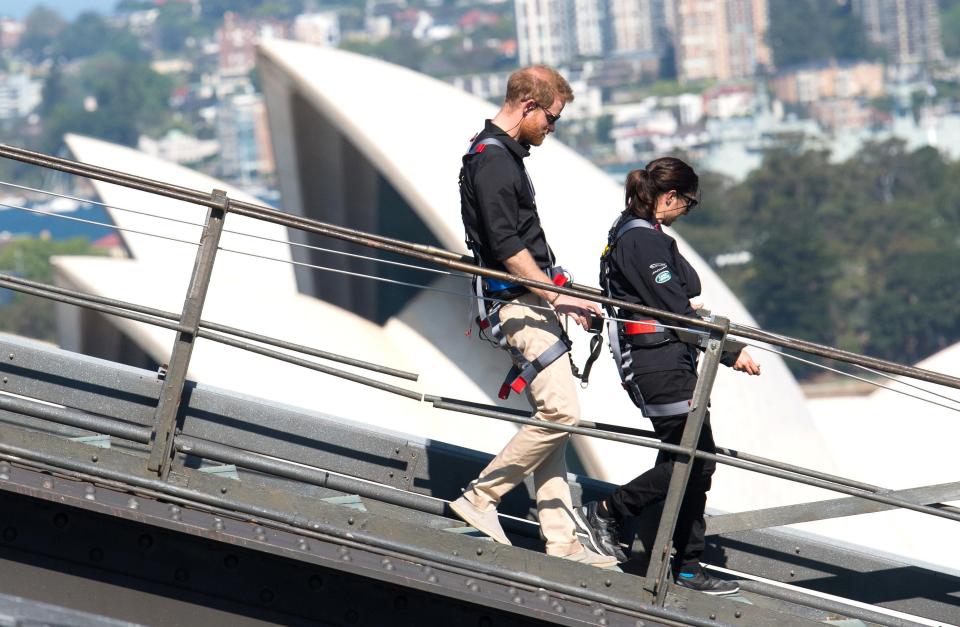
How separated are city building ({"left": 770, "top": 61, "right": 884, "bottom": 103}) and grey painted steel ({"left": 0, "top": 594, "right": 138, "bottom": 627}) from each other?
167 metres

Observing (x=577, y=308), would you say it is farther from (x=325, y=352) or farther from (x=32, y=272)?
(x=32, y=272)

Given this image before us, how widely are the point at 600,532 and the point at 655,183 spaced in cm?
108

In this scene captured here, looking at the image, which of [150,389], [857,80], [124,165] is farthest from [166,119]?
[150,389]

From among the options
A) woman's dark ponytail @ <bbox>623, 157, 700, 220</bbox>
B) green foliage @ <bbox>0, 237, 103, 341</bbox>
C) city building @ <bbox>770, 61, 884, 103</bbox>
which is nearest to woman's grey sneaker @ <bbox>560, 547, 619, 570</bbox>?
woman's dark ponytail @ <bbox>623, 157, 700, 220</bbox>

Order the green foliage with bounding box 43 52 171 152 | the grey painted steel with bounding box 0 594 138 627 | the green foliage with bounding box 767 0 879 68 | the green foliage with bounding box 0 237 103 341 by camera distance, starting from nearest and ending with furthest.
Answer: the grey painted steel with bounding box 0 594 138 627
the green foliage with bounding box 0 237 103 341
the green foliage with bounding box 43 52 171 152
the green foliage with bounding box 767 0 879 68

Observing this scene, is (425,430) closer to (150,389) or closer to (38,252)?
(150,389)

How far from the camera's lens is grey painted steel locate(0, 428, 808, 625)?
307 centimetres

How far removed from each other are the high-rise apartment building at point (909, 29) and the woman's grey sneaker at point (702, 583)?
185075 millimetres

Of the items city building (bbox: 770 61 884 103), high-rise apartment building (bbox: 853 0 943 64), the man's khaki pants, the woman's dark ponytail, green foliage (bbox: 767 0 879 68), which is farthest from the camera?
green foliage (bbox: 767 0 879 68)

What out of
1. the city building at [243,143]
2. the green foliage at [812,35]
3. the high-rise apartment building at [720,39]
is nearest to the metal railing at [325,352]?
the city building at [243,143]

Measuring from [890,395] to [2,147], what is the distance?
12987mm

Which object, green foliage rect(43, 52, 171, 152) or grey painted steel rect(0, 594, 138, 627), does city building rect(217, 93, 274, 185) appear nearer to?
green foliage rect(43, 52, 171, 152)

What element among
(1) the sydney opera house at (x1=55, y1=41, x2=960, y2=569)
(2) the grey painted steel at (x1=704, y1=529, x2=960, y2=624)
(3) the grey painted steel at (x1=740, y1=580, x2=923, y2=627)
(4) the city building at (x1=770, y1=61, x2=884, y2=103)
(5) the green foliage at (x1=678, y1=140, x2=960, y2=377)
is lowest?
(3) the grey painted steel at (x1=740, y1=580, x2=923, y2=627)

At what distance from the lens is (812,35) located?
7210 inches
